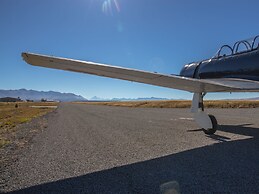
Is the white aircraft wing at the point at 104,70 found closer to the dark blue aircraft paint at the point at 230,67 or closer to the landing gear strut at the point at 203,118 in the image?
the dark blue aircraft paint at the point at 230,67

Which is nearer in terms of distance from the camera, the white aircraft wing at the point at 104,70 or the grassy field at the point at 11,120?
the white aircraft wing at the point at 104,70

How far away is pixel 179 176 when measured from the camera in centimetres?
394

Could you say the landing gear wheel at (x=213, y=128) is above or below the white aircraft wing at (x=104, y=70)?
below

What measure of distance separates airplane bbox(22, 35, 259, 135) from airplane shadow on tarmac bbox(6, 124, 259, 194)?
1.97 metres

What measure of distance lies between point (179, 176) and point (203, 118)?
4566mm

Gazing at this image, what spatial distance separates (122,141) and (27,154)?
266 centimetres

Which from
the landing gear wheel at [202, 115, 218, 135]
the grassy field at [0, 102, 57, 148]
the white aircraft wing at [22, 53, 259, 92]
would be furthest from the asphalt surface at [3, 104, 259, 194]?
the grassy field at [0, 102, 57, 148]

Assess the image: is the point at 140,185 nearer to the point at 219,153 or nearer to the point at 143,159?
the point at 143,159

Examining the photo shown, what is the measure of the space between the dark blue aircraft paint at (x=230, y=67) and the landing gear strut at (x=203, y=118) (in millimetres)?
1247

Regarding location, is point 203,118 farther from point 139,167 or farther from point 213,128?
point 139,167

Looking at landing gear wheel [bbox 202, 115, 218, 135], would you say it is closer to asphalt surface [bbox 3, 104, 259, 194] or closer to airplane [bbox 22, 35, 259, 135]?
airplane [bbox 22, 35, 259, 135]

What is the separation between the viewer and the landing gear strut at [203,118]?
8.09m

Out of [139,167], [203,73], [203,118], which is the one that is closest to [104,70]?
[139,167]

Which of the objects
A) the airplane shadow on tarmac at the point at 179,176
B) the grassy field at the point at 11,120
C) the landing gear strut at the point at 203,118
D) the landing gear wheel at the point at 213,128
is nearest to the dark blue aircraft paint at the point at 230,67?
Answer: the landing gear strut at the point at 203,118
